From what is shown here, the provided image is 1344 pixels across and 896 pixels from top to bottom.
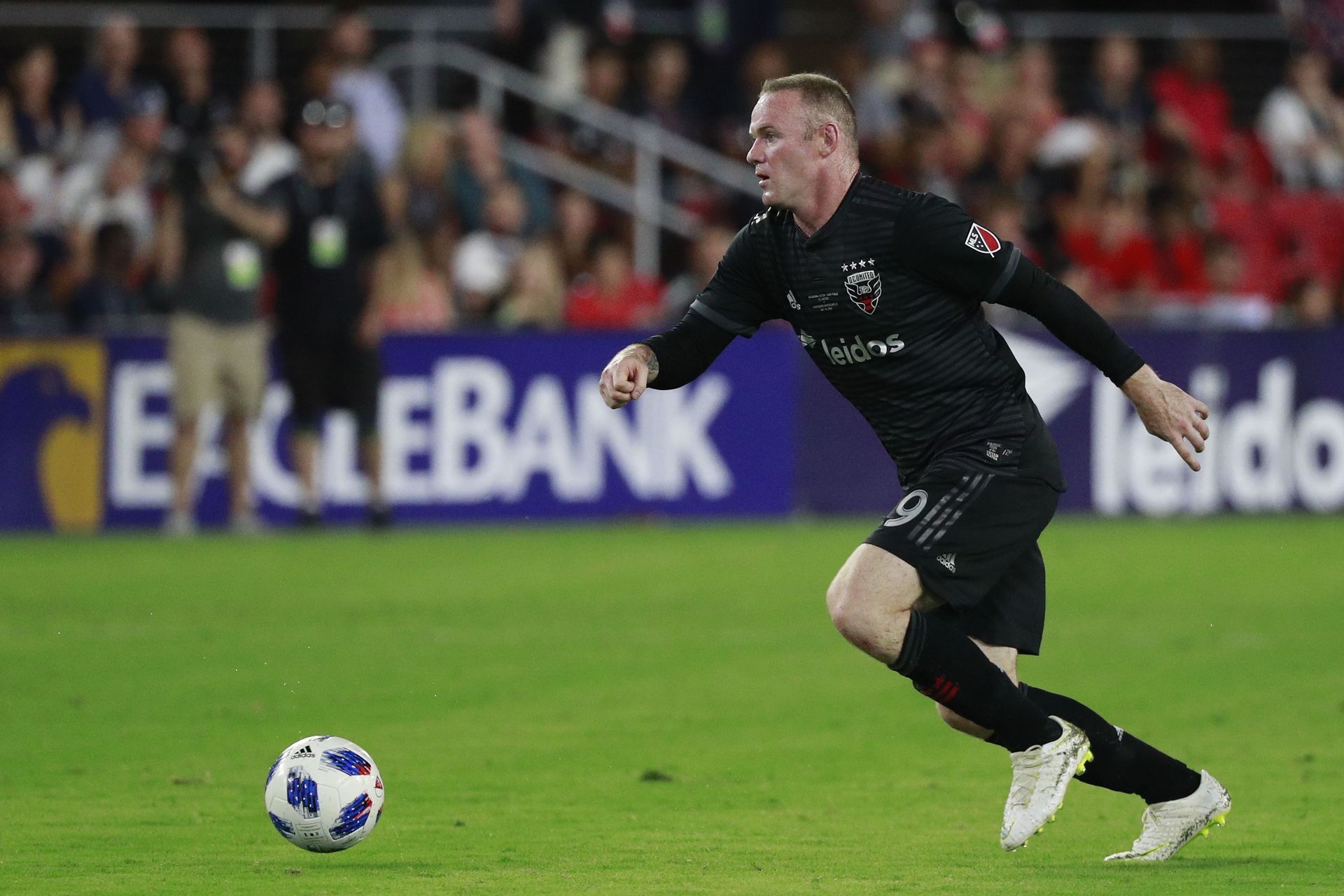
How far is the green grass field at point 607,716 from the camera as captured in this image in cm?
592

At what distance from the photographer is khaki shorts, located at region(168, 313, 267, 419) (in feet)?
51.1

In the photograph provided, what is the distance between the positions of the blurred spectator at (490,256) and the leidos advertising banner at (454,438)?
1.19m

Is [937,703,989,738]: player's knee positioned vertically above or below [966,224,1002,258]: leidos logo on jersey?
below

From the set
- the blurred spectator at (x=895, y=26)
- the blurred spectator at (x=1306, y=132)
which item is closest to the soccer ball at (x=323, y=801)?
the blurred spectator at (x=895, y=26)

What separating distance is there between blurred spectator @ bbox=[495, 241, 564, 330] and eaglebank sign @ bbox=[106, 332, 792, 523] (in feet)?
2.64

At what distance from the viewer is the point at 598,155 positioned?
66.2ft

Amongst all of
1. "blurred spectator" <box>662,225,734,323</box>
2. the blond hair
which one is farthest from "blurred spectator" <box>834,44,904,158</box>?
the blond hair

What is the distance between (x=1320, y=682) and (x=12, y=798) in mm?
5569

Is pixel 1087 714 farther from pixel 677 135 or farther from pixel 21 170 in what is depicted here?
pixel 677 135

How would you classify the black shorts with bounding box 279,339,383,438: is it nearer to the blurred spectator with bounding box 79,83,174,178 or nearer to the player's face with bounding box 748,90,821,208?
the blurred spectator with bounding box 79,83,174,178

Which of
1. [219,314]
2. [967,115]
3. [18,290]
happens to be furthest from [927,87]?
[18,290]

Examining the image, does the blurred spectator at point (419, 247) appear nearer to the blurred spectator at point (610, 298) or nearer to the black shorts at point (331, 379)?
the black shorts at point (331, 379)

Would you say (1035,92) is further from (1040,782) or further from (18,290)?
(1040,782)

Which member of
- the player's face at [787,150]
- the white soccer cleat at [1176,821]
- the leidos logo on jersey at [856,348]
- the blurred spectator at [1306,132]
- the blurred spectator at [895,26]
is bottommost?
the white soccer cleat at [1176,821]
